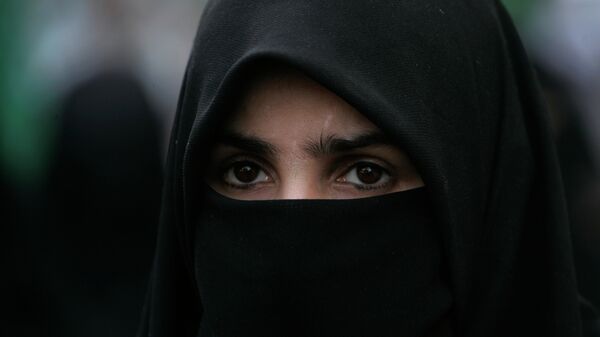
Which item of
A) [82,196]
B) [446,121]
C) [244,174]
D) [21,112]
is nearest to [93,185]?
[82,196]

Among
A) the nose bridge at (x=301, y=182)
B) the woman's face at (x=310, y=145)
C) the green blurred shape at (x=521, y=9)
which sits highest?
the green blurred shape at (x=521, y=9)

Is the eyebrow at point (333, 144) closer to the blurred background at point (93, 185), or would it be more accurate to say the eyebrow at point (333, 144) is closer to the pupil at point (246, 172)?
the pupil at point (246, 172)

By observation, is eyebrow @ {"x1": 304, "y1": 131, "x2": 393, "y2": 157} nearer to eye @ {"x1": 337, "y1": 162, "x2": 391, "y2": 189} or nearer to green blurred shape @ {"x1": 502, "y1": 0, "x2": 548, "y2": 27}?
eye @ {"x1": 337, "y1": 162, "x2": 391, "y2": 189}

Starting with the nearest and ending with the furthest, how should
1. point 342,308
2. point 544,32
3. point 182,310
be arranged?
1. point 342,308
2. point 182,310
3. point 544,32

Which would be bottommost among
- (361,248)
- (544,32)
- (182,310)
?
(182,310)

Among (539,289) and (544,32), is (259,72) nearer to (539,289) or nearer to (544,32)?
(539,289)

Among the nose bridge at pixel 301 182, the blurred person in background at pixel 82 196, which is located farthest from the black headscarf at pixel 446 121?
the blurred person in background at pixel 82 196

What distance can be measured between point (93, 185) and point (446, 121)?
2.23 meters

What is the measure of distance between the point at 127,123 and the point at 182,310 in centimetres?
176

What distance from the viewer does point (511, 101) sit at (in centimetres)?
209

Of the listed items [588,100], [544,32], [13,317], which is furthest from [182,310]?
[544,32]

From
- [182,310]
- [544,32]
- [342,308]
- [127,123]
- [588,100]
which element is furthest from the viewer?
[544,32]

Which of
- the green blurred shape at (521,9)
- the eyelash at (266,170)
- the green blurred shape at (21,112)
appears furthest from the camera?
the green blurred shape at (521,9)

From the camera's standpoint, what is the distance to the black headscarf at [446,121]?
189cm
